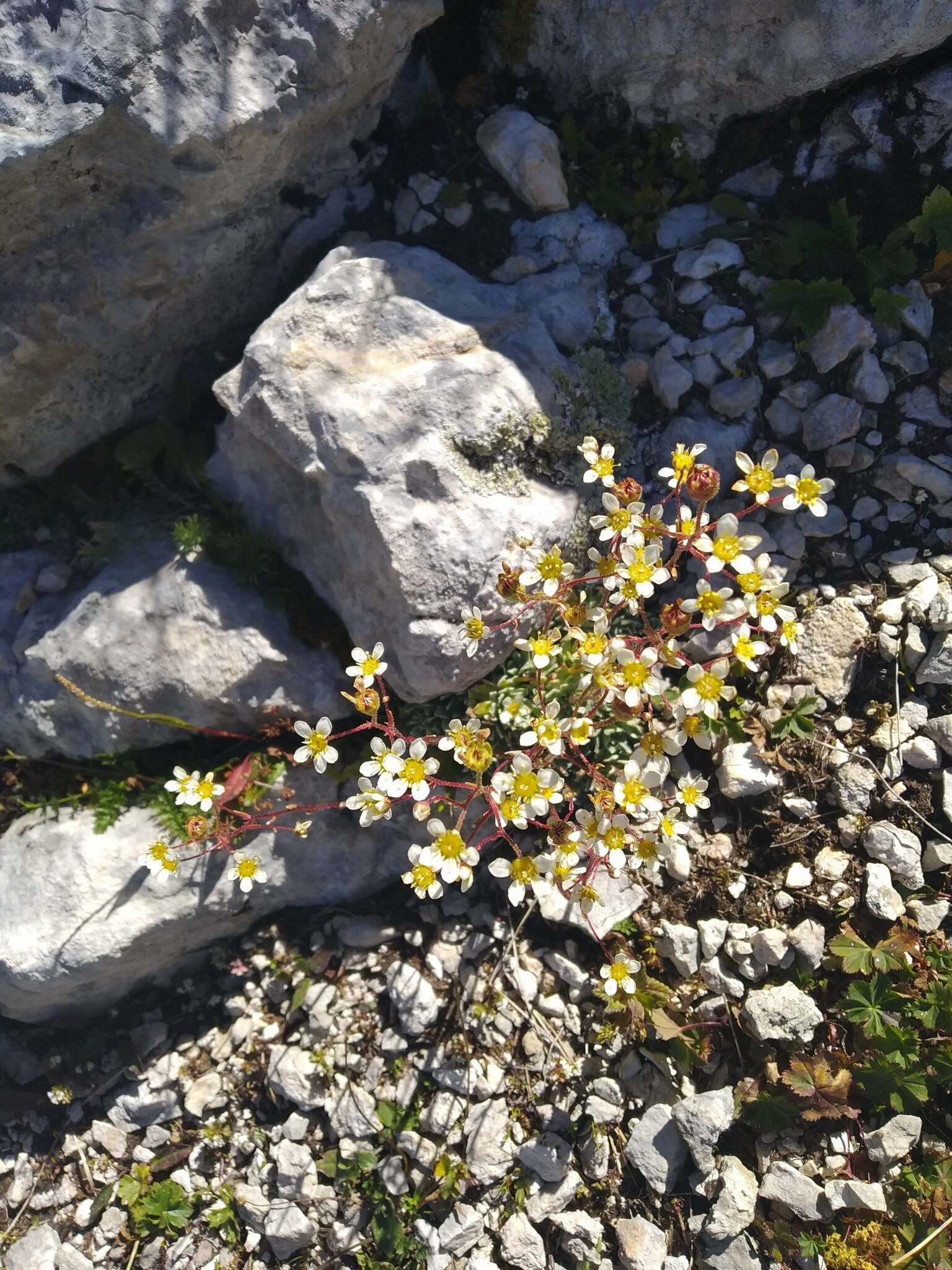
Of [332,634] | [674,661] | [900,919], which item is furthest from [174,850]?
[900,919]

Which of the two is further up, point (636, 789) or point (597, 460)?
point (597, 460)

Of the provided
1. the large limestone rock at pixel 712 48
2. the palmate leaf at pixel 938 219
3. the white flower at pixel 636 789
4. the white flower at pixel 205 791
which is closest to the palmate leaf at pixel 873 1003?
the white flower at pixel 636 789

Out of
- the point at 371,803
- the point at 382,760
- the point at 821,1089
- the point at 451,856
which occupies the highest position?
the point at 382,760

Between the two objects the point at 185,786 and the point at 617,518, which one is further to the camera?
the point at 185,786

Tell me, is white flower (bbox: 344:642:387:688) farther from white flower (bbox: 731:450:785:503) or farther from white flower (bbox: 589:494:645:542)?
white flower (bbox: 731:450:785:503)

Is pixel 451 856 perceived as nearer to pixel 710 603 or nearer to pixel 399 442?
pixel 710 603

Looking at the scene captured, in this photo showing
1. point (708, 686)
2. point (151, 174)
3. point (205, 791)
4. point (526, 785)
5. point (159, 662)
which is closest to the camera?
point (526, 785)

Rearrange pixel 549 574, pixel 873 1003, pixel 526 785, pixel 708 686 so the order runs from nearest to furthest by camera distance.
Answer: pixel 526 785 → pixel 708 686 → pixel 549 574 → pixel 873 1003

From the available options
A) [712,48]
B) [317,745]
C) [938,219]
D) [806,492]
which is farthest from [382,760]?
[712,48]
